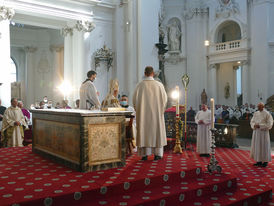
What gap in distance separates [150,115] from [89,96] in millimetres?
1306

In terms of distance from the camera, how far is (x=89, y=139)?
479cm

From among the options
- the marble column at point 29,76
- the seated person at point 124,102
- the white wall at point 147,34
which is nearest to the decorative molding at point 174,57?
the white wall at point 147,34

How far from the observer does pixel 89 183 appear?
4145mm

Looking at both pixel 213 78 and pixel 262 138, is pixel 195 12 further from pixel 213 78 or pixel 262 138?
pixel 262 138

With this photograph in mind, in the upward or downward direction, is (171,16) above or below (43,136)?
above

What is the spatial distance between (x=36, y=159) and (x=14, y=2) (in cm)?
728

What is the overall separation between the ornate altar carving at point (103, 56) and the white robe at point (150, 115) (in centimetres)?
798

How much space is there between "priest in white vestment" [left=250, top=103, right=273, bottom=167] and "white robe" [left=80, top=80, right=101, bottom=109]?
4.26 metres

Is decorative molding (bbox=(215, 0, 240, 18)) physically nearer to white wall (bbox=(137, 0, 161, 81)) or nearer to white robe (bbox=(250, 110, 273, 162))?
white wall (bbox=(137, 0, 161, 81))

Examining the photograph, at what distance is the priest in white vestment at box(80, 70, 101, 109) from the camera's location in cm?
594

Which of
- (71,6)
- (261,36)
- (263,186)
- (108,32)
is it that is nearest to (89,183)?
(263,186)

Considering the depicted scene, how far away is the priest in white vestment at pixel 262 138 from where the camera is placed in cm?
743

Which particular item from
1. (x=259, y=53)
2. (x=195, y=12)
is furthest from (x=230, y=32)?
(x=259, y=53)

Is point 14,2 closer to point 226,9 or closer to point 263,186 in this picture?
point 263,186
